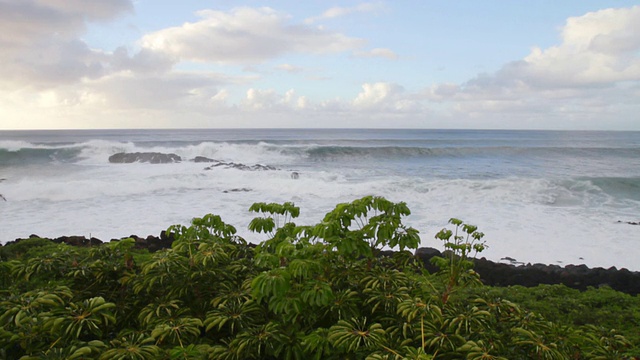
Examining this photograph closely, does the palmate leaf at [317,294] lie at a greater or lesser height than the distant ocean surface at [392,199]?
greater

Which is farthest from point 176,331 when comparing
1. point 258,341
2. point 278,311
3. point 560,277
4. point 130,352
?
point 560,277

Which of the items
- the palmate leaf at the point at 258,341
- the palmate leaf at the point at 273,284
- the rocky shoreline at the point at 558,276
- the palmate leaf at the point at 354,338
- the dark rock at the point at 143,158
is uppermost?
the palmate leaf at the point at 273,284

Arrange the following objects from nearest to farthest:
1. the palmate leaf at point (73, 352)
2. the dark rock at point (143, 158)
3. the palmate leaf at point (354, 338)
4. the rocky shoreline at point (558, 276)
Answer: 1. the palmate leaf at point (73, 352)
2. the palmate leaf at point (354, 338)
3. the rocky shoreline at point (558, 276)
4. the dark rock at point (143, 158)

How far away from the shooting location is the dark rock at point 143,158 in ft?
101

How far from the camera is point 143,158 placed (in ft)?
105

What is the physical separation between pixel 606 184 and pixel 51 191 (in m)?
24.6

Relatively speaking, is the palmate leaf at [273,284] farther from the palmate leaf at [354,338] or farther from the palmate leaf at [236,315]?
the palmate leaf at [354,338]

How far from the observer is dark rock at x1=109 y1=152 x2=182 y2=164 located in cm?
3081

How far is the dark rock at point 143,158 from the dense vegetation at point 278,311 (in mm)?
28540

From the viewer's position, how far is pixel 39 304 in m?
2.68

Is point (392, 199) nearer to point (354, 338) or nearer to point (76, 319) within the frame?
point (354, 338)

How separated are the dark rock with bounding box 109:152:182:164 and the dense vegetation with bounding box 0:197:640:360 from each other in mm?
28540

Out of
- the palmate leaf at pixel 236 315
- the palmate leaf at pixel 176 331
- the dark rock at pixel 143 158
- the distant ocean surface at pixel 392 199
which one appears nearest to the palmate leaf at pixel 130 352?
the palmate leaf at pixel 176 331

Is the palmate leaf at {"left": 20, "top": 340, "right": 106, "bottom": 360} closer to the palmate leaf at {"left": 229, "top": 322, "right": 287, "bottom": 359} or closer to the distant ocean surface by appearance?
the palmate leaf at {"left": 229, "top": 322, "right": 287, "bottom": 359}
